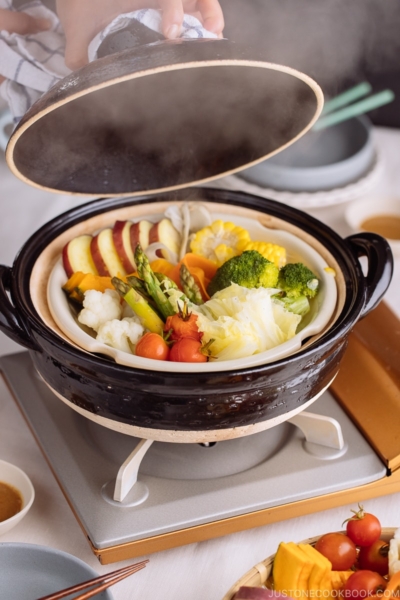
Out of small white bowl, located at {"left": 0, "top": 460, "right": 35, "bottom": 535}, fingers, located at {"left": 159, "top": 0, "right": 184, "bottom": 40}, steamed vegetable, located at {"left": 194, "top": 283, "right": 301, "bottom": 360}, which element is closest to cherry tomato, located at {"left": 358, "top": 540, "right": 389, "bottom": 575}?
steamed vegetable, located at {"left": 194, "top": 283, "right": 301, "bottom": 360}

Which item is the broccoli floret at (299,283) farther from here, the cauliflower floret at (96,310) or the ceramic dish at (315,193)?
the ceramic dish at (315,193)

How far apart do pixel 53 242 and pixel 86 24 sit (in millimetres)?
508

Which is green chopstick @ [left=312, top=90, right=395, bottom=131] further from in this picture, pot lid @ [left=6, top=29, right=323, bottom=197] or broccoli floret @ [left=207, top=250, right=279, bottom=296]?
broccoli floret @ [left=207, top=250, right=279, bottom=296]

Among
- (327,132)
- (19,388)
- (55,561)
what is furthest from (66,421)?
(327,132)

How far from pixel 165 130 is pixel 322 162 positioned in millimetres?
1044

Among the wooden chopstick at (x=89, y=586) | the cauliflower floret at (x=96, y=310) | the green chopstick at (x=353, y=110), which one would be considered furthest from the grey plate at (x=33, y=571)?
the green chopstick at (x=353, y=110)

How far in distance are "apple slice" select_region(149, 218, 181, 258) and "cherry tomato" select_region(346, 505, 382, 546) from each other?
0.80 metres

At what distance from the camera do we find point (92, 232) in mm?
1726

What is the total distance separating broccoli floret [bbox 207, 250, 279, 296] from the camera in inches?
59.1

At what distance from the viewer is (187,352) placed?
129cm

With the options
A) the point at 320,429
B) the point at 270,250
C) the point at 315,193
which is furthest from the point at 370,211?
the point at 320,429

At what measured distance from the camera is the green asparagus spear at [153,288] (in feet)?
4.72

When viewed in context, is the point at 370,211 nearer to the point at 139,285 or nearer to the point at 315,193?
the point at 315,193

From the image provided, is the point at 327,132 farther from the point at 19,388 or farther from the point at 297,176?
the point at 19,388
